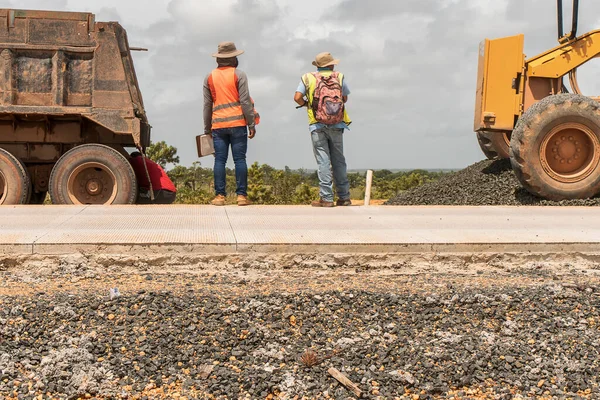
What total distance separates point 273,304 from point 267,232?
6.44ft

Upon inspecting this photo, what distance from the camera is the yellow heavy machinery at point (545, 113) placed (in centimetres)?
1124

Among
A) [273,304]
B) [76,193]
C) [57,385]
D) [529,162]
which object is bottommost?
[57,385]

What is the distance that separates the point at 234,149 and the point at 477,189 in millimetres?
6268

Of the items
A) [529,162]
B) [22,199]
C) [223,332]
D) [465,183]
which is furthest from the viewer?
[465,183]

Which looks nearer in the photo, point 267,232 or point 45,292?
point 45,292

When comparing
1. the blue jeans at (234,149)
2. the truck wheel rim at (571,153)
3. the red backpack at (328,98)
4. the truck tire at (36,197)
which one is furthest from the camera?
the truck wheel rim at (571,153)

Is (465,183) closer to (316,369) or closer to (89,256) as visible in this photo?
(89,256)

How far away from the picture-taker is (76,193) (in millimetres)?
10391

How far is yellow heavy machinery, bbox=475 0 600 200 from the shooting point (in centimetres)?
1124

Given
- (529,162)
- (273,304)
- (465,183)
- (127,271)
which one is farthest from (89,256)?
(465,183)

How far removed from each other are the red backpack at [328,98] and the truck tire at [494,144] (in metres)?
6.52

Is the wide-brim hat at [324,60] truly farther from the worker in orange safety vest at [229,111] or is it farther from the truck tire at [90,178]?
the truck tire at [90,178]

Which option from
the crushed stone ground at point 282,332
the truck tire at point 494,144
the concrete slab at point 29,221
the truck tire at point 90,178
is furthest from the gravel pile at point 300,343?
the truck tire at point 494,144

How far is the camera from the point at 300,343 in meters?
4.73
